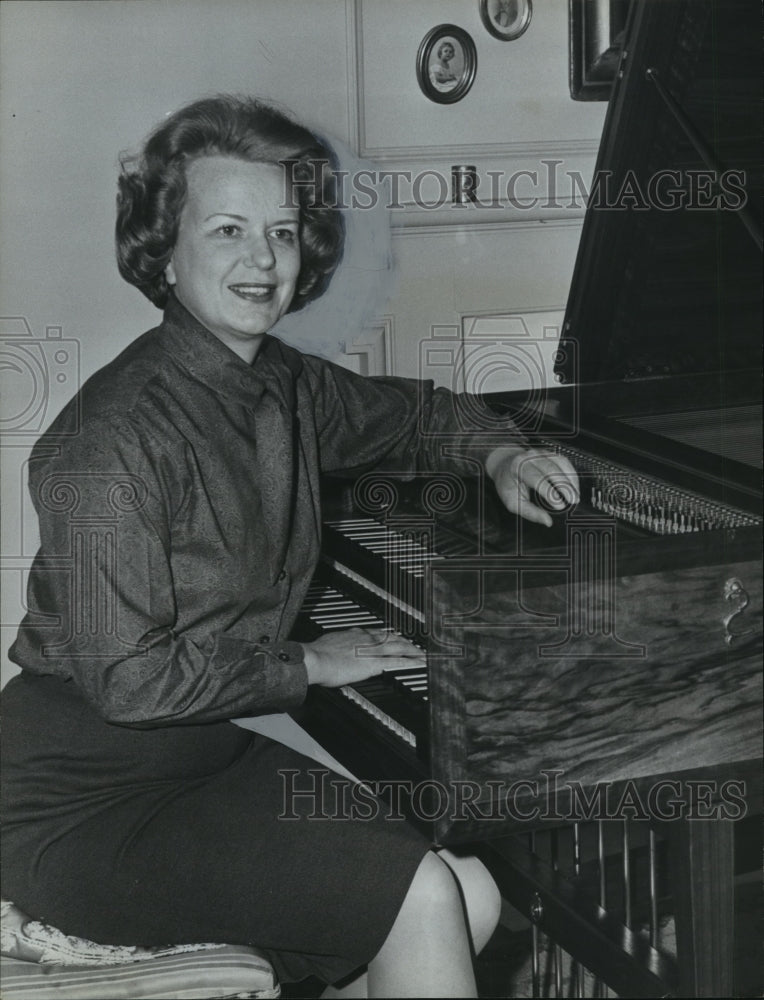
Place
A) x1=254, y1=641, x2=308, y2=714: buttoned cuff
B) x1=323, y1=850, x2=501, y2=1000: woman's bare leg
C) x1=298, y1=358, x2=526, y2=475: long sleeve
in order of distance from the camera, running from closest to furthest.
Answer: x1=323, y1=850, x2=501, y2=1000: woman's bare leg < x1=254, y1=641, x2=308, y2=714: buttoned cuff < x1=298, y1=358, x2=526, y2=475: long sleeve

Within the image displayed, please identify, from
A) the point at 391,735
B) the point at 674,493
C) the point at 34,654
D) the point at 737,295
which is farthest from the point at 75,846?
the point at 737,295

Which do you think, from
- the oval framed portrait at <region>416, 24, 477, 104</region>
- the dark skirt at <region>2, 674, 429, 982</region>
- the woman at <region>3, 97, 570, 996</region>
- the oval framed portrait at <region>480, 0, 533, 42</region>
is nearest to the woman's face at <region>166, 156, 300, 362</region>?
the woman at <region>3, 97, 570, 996</region>

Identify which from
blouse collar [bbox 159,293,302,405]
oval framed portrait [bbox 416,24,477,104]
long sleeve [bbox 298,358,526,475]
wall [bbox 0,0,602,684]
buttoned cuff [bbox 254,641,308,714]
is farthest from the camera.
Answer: oval framed portrait [bbox 416,24,477,104]

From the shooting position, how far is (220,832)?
6.50 ft

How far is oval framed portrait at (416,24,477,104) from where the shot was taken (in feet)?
11.5

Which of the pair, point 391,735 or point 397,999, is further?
point 391,735

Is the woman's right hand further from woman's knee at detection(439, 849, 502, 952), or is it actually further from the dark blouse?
woman's knee at detection(439, 849, 502, 952)

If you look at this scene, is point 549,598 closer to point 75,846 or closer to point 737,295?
point 75,846

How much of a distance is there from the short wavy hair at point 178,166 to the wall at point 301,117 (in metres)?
0.63

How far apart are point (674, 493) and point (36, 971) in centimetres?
137

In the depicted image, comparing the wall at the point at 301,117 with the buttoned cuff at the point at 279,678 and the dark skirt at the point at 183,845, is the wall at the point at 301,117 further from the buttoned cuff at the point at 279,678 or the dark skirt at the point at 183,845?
the buttoned cuff at the point at 279,678

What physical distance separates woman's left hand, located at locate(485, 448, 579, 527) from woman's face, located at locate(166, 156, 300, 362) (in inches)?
22.0

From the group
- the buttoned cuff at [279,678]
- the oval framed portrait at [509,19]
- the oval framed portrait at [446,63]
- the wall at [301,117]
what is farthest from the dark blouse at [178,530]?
the oval framed portrait at [509,19]

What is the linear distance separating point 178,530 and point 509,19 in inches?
88.5
